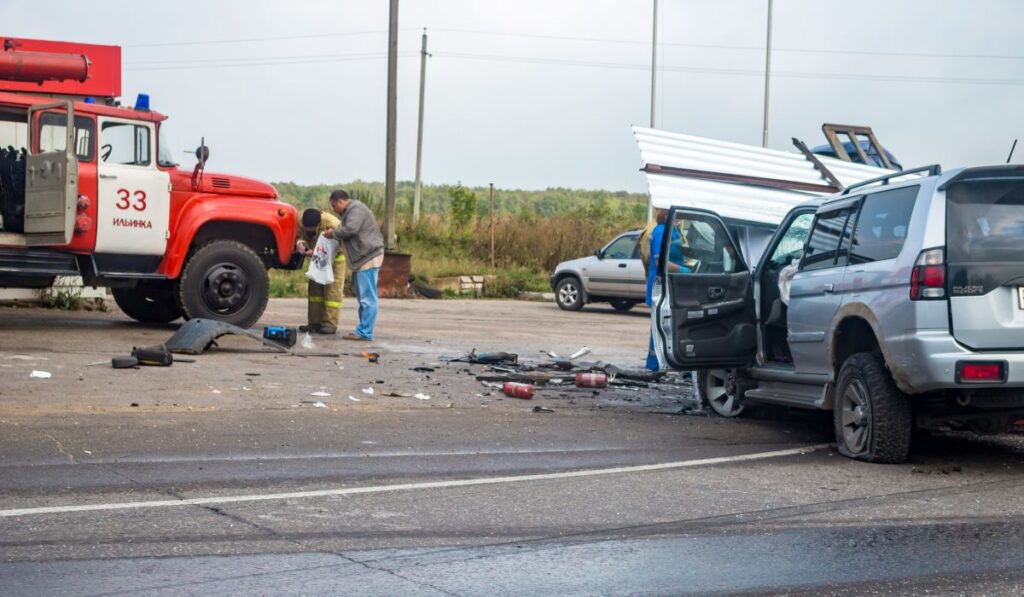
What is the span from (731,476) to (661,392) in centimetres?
470

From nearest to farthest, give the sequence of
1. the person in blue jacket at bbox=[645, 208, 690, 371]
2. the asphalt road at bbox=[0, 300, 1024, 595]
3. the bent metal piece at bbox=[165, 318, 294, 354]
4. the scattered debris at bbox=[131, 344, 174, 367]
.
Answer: the asphalt road at bbox=[0, 300, 1024, 595]
the person in blue jacket at bbox=[645, 208, 690, 371]
the scattered debris at bbox=[131, 344, 174, 367]
the bent metal piece at bbox=[165, 318, 294, 354]

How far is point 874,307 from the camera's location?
8344mm

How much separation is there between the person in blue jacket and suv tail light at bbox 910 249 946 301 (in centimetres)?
263

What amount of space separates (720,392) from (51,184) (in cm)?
751

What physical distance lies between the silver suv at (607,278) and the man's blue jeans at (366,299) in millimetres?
9414

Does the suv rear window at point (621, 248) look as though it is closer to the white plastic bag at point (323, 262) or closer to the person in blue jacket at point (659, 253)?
the white plastic bag at point (323, 262)

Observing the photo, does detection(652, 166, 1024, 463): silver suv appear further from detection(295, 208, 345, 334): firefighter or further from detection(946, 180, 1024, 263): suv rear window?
detection(295, 208, 345, 334): firefighter

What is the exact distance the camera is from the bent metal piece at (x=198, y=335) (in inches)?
518

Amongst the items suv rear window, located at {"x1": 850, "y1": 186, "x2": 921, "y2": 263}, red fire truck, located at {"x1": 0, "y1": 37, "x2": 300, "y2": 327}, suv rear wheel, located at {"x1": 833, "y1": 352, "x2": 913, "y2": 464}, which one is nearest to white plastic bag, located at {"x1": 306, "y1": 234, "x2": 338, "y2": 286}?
red fire truck, located at {"x1": 0, "y1": 37, "x2": 300, "y2": 327}

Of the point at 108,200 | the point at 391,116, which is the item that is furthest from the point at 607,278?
the point at 108,200

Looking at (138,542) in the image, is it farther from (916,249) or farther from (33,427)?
(916,249)

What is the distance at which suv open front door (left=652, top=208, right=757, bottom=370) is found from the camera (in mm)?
10141

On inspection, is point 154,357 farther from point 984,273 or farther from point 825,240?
point 984,273

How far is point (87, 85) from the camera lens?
15031 mm
